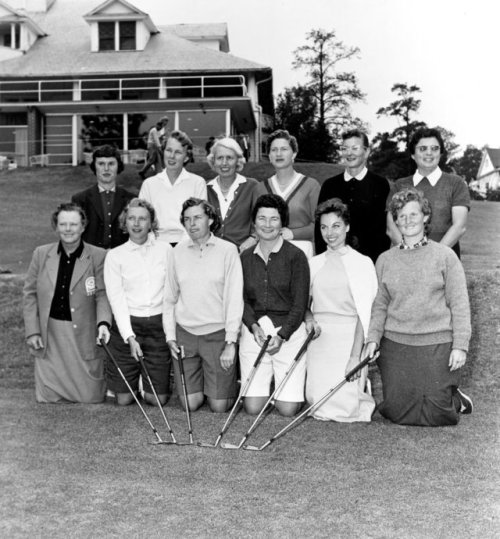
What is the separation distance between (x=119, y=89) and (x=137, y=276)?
70.0 ft

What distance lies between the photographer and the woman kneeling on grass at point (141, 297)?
546cm

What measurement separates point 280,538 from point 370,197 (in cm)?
302

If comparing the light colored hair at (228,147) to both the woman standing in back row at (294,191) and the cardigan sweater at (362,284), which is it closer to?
the woman standing in back row at (294,191)

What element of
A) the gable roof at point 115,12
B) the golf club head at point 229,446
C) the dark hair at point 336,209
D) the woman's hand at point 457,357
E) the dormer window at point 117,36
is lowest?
the golf club head at point 229,446

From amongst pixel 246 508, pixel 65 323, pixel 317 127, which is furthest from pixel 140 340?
pixel 317 127

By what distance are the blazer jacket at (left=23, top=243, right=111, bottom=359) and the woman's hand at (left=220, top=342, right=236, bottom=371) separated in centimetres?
89

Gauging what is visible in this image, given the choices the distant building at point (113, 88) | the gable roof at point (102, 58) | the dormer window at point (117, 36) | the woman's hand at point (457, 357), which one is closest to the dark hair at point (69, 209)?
the woman's hand at point (457, 357)

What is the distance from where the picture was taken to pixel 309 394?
521 cm

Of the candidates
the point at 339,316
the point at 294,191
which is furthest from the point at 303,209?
the point at 339,316

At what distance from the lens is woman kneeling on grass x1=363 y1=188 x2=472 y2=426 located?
4.77 meters

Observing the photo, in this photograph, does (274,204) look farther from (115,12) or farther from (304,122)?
(304,122)

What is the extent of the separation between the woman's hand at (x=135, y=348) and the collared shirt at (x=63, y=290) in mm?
557

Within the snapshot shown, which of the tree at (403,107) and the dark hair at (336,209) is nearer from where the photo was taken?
the dark hair at (336,209)

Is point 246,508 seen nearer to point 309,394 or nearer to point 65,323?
point 309,394
